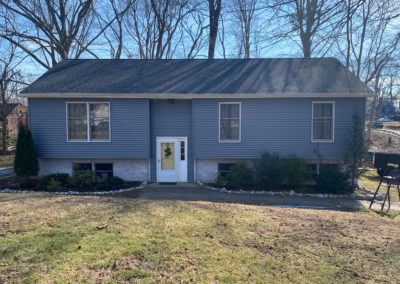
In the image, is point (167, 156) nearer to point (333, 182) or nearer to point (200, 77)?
point (200, 77)

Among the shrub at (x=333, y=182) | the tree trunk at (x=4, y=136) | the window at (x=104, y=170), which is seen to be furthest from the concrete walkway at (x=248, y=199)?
the tree trunk at (x=4, y=136)

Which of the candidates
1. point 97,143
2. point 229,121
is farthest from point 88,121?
point 229,121

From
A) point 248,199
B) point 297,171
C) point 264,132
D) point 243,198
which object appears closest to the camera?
point 248,199

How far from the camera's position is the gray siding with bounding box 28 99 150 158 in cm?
1246

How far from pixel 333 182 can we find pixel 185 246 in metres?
9.07

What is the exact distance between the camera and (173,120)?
42.8 ft

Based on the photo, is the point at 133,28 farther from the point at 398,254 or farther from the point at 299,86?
the point at 398,254

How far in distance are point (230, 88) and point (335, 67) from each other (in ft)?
20.0

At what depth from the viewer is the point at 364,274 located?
387cm

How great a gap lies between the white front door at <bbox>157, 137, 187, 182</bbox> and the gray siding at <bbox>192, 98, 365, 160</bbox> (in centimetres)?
72

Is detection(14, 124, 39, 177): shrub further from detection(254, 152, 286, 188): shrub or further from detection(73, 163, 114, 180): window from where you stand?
detection(254, 152, 286, 188): shrub

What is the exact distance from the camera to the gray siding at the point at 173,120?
42.8 feet

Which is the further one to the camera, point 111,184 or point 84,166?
point 84,166

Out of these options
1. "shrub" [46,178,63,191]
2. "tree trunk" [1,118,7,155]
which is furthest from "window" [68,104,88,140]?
"tree trunk" [1,118,7,155]
